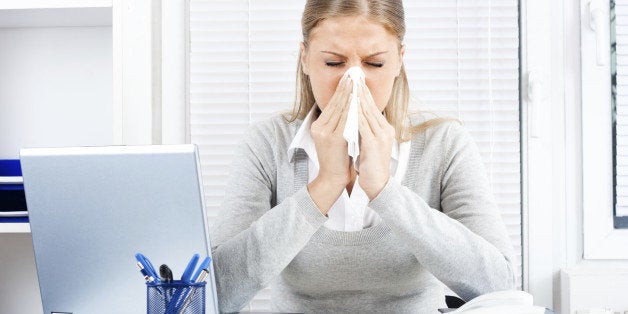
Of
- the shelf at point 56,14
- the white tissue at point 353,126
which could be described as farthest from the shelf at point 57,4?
the white tissue at point 353,126

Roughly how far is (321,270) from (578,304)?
0.72 metres

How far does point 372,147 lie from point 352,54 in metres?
0.20

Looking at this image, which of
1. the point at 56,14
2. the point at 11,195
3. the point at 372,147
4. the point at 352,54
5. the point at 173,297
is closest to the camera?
the point at 173,297

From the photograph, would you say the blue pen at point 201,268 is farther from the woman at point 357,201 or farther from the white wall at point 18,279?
the white wall at point 18,279

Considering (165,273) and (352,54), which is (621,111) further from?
(165,273)

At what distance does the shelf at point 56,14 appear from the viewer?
4.91ft

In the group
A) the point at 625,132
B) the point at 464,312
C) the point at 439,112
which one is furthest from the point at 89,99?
the point at 625,132

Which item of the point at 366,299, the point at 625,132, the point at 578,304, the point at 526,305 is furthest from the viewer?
the point at 625,132

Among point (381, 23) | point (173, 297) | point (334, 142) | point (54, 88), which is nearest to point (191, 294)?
point (173, 297)

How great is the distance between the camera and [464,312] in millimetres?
763

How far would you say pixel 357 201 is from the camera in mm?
1332

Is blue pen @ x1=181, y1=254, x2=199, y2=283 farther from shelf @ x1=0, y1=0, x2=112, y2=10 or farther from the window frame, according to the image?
the window frame

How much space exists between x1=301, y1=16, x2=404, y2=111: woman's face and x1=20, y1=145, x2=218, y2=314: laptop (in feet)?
1.55

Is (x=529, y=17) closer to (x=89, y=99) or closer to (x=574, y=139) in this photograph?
(x=574, y=139)
